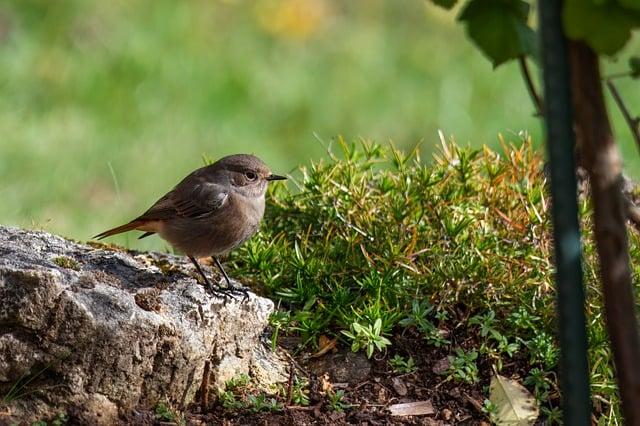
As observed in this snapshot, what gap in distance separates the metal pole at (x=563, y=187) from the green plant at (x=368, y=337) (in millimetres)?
1510

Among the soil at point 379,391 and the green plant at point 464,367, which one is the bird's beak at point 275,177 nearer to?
the soil at point 379,391

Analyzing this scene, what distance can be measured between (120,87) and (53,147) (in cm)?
96

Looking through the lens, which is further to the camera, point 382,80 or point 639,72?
point 382,80

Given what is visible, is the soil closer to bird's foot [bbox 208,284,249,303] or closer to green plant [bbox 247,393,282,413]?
green plant [bbox 247,393,282,413]

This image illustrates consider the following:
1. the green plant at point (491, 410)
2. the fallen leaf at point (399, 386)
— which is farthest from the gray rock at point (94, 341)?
the green plant at point (491, 410)

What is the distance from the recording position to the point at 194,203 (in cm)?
507

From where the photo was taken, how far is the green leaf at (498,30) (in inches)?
110

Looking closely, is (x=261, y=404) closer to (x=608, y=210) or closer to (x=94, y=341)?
(x=94, y=341)

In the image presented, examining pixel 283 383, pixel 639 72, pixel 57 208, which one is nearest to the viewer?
pixel 639 72

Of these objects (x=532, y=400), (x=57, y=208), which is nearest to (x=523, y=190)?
(x=532, y=400)

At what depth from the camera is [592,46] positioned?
101 inches

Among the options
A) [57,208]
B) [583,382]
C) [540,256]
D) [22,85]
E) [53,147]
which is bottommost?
[583,382]

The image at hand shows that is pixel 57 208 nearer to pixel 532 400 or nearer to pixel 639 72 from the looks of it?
pixel 532 400

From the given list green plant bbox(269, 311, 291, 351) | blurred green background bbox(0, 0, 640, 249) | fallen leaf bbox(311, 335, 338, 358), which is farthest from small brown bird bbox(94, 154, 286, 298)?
blurred green background bbox(0, 0, 640, 249)
